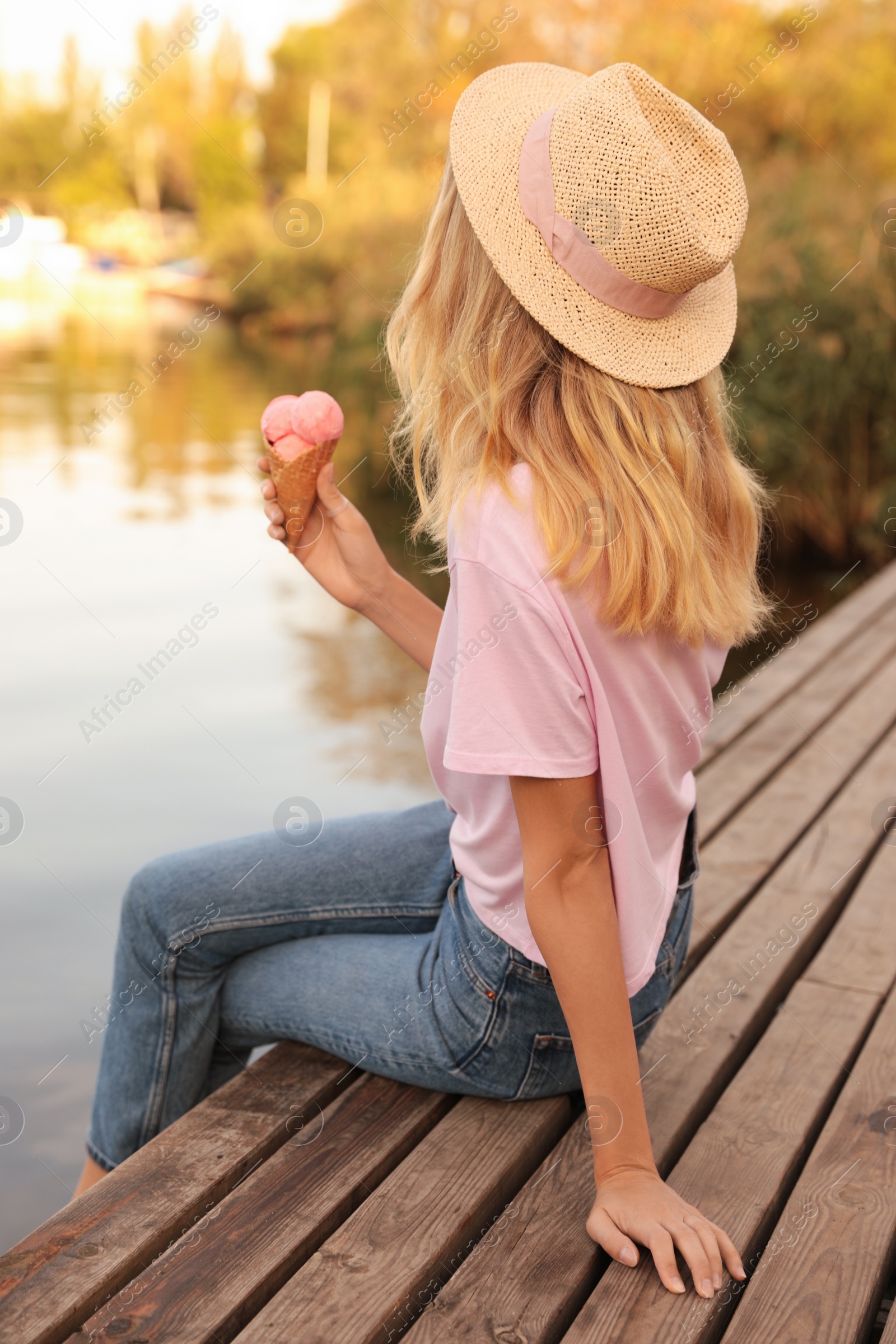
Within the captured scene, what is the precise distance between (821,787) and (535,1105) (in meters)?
1.35

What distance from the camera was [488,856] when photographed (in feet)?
4.47

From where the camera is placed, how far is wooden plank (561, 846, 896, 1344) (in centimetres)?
119

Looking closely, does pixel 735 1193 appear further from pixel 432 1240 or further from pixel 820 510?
pixel 820 510

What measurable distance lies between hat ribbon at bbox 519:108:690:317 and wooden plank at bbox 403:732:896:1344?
0.93 m

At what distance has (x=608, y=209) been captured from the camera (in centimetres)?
120

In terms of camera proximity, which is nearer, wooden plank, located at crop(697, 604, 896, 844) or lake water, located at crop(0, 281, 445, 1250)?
wooden plank, located at crop(697, 604, 896, 844)

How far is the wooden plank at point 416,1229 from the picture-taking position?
1171mm

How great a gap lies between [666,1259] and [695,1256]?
0.09 feet

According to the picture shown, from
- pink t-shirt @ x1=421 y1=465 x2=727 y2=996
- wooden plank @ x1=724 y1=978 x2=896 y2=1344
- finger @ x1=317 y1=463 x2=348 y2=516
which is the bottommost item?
wooden plank @ x1=724 y1=978 x2=896 y2=1344

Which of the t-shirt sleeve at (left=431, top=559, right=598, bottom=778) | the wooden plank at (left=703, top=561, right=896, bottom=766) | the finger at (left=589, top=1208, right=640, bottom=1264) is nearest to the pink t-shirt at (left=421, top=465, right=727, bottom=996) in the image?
the t-shirt sleeve at (left=431, top=559, right=598, bottom=778)

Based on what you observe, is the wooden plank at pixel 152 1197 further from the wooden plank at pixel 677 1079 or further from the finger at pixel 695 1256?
the finger at pixel 695 1256

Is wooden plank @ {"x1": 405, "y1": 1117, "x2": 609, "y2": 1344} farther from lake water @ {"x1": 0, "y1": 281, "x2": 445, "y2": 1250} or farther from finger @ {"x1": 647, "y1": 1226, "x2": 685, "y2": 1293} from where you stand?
lake water @ {"x1": 0, "y1": 281, "x2": 445, "y2": 1250}

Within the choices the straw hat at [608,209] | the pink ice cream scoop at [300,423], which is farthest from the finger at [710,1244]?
the pink ice cream scoop at [300,423]

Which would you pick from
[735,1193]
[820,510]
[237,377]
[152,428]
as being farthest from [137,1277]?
[237,377]
